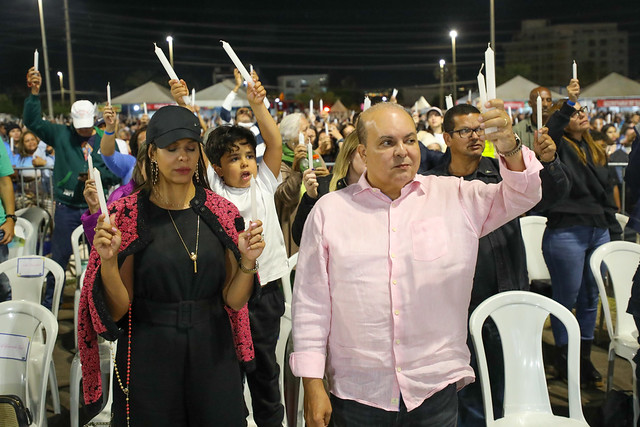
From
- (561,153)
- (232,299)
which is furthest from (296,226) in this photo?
(561,153)

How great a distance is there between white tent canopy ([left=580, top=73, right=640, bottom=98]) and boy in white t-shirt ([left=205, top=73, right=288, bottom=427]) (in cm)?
2057

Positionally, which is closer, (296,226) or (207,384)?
(207,384)

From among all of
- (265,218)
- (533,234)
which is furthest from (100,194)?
(533,234)

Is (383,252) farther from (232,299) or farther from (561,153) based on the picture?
(561,153)

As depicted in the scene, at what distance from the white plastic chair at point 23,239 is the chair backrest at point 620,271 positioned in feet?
14.9

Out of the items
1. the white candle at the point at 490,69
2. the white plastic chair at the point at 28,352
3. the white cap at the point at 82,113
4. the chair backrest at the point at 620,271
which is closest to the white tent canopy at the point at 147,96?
the white cap at the point at 82,113

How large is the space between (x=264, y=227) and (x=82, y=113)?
3315 mm

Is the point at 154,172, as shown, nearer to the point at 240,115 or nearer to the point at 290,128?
the point at 290,128

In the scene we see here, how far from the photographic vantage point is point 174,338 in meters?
2.54

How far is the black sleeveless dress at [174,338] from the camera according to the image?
2539 mm

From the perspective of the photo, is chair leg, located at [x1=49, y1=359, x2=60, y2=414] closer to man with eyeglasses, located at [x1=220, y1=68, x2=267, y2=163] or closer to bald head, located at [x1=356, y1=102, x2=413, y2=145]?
man with eyeglasses, located at [x1=220, y1=68, x2=267, y2=163]

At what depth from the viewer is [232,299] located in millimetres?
2656

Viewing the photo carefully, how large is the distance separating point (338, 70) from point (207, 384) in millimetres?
133194

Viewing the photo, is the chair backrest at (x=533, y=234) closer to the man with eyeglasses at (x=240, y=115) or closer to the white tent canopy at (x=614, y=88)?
the man with eyeglasses at (x=240, y=115)
